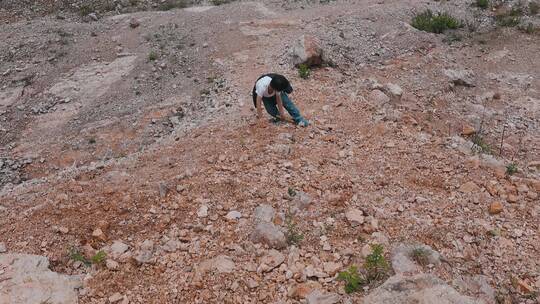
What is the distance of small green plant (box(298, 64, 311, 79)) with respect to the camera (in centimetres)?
1000

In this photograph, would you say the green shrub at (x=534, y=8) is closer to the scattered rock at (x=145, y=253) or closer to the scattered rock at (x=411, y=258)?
the scattered rock at (x=411, y=258)

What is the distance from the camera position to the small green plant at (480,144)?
7.61 metres

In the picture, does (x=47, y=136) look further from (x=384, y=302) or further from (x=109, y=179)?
(x=384, y=302)

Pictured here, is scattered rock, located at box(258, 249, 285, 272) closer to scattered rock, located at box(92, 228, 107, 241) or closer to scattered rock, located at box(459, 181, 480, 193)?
scattered rock, located at box(92, 228, 107, 241)

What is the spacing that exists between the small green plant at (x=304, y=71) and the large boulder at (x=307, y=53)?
0.10m

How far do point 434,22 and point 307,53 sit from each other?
182 inches

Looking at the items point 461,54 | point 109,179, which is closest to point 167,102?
point 109,179

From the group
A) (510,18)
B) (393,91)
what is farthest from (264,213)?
(510,18)

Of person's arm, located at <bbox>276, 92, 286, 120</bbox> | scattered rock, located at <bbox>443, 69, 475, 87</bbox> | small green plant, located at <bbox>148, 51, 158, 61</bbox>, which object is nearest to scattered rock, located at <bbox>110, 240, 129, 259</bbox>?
person's arm, located at <bbox>276, 92, 286, 120</bbox>

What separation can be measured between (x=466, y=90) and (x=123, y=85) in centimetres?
784

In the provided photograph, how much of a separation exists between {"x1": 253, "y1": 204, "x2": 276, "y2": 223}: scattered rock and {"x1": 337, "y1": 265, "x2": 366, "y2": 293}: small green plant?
121 centimetres

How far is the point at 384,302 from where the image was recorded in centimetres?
418

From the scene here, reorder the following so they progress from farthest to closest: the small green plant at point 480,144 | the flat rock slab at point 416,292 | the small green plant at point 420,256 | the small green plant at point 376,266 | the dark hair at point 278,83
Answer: the small green plant at point 480,144
the dark hair at point 278,83
the small green plant at point 420,256
the small green plant at point 376,266
the flat rock slab at point 416,292

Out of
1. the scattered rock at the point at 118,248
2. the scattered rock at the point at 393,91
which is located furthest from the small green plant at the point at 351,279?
the scattered rock at the point at 393,91
